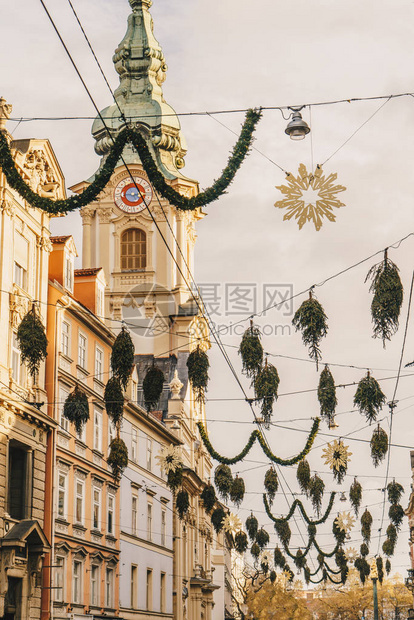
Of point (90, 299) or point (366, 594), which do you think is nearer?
point (90, 299)

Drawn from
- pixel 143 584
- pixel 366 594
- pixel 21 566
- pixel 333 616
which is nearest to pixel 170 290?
pixel 143 584

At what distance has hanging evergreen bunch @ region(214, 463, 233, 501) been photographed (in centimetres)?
3347

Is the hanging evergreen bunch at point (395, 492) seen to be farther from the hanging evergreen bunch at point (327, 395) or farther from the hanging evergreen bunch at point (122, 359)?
the hanging evergreen bunch at point (122, 359)

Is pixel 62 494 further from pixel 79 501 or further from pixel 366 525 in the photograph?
pixel 366 525

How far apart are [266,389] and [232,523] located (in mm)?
19361

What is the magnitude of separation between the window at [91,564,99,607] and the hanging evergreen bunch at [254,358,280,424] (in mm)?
16708

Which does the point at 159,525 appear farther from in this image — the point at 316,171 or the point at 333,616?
the point at 333,616

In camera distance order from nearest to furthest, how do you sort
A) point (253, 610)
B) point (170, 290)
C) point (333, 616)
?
point (170, 290) → point (253, 610) → point (333, 616)

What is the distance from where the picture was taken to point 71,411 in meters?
26.4

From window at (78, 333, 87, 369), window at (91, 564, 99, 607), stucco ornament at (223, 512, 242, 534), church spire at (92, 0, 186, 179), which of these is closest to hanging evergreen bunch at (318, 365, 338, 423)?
window at (78, 333, 87, 369)

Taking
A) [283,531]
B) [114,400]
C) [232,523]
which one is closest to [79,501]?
[232,523]

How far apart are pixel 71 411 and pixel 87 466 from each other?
1068 cm

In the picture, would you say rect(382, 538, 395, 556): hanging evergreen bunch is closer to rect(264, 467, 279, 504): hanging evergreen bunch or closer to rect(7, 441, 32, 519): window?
rect(264, 467, 279, 504): hanging evergreen bunch

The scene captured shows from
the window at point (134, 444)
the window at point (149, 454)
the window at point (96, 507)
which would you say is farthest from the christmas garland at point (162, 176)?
the window at point (149, 454)
